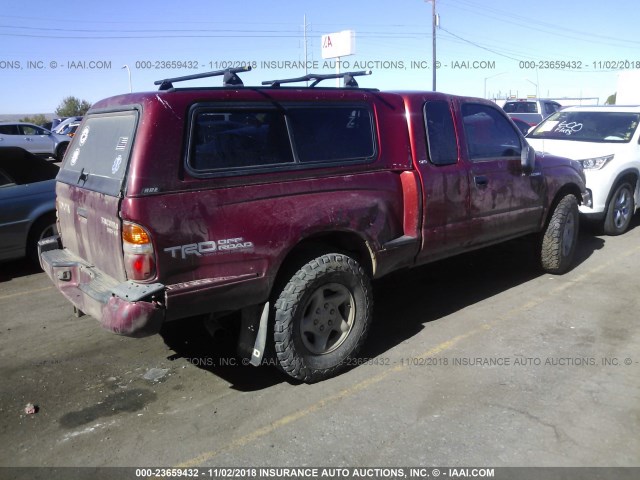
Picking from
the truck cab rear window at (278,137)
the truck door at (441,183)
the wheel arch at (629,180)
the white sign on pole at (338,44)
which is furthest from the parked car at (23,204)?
the white sign on pole at (338,44)

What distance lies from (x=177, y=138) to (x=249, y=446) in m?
1.79

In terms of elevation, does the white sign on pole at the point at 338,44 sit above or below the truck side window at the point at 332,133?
above

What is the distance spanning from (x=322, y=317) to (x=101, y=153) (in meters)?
1.83

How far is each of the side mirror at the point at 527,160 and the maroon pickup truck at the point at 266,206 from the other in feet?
1.75

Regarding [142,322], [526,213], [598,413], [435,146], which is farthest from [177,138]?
[526,213]

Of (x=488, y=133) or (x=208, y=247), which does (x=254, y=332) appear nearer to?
(x=208, y=247)

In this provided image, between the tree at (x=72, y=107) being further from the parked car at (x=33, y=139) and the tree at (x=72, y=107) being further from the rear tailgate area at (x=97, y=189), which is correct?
the rear tailgate area at (x=97, y=189)

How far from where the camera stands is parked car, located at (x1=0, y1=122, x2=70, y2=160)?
2009cm

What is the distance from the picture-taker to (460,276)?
6238mm

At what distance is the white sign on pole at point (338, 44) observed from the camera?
39.7 metres

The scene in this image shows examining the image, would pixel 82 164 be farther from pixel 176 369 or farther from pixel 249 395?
pixel 249 395

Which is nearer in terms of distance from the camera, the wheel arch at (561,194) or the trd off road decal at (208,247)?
the trd off road decal at (208,247)

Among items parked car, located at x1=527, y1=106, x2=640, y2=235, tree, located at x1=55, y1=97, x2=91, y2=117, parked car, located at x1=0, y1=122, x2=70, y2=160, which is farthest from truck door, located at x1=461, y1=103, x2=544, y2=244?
tree, located at x1=55, y1=97, x2=91, y2=117

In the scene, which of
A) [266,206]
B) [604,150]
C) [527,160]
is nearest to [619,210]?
[604,150]
